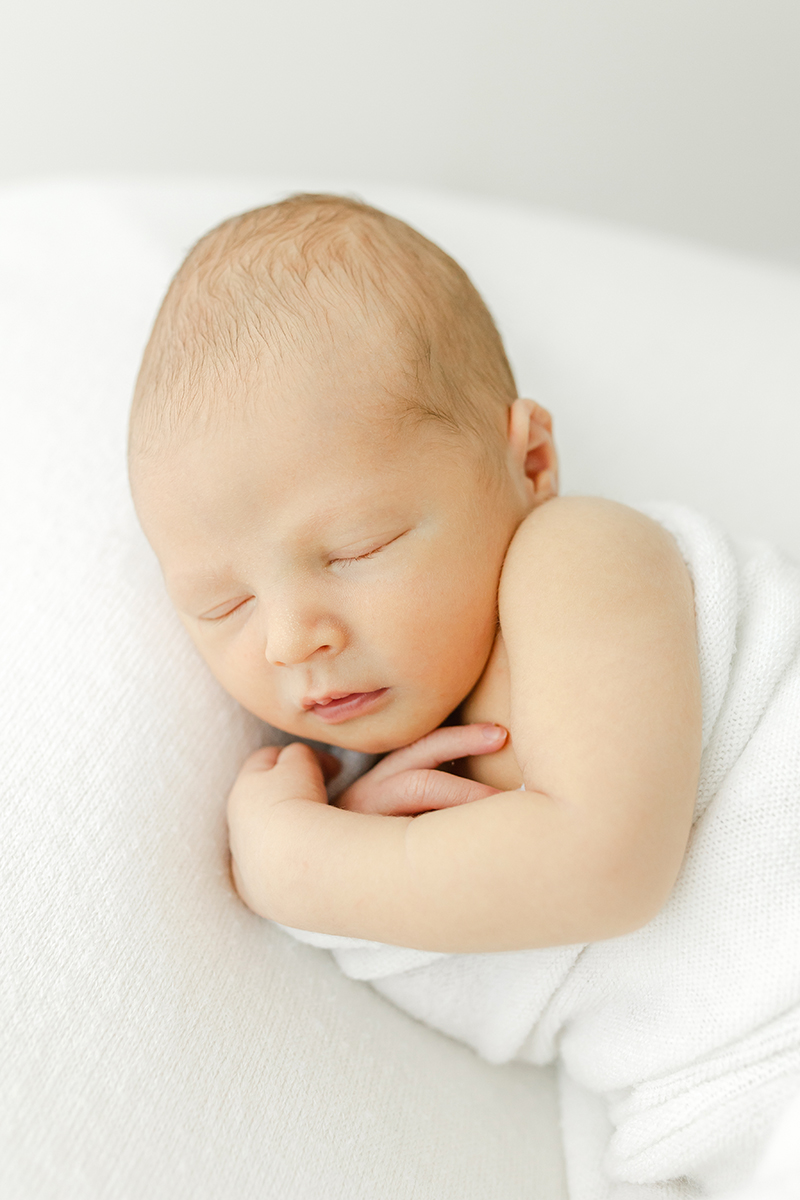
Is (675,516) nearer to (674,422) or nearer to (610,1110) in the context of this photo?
(674,422)

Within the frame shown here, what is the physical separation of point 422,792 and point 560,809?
0.66 ft

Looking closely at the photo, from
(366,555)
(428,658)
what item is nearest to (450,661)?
(428,658)

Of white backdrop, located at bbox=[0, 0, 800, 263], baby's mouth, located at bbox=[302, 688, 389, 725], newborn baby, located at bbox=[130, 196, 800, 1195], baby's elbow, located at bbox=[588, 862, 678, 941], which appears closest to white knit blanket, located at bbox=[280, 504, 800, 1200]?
newborn baby, located at bbox=[130, 196, 800, 1195]

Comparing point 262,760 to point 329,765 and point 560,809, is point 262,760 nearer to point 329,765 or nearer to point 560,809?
point 329,765

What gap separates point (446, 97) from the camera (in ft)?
6.15

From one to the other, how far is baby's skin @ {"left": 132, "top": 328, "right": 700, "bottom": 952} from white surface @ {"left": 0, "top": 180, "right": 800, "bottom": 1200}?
0.08m

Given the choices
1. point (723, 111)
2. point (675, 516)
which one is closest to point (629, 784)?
point (675, 516)

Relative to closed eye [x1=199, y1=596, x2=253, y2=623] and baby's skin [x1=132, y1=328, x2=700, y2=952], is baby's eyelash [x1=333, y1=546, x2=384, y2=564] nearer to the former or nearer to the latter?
baby's skin [x1=132, y1=328, x2=700, y2=952]

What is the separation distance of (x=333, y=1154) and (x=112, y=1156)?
196 mm

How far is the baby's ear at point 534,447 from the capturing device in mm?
980

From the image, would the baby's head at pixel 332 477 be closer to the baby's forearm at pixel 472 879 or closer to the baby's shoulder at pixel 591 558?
the baby's shoulder at pixel 591 558

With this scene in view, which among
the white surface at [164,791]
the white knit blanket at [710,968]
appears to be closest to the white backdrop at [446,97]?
the white surface at [164,791]

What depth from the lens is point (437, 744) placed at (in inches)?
37.5

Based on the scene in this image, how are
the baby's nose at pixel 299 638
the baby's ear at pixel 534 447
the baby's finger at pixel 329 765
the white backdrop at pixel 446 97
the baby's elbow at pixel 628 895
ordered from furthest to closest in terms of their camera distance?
the white backdrop at pixel 446 97
the baby's finger at pixel 329 765
the baby's ear at pixel 534 447
the baby's nose at pixel 299 638
the baby's elbow at pixel 628 895
